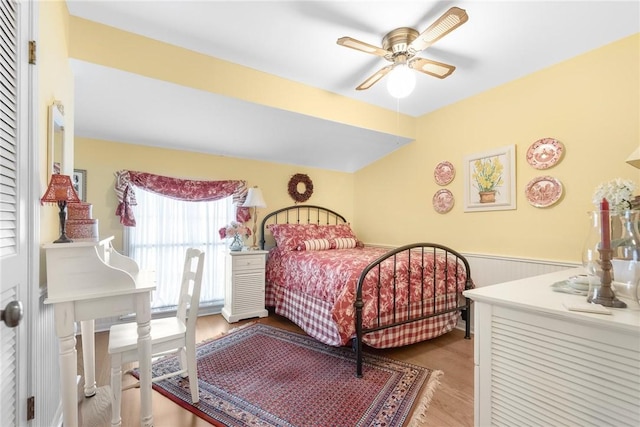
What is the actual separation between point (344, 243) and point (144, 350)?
284 centimetres

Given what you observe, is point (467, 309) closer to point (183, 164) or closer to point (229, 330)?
point (229, 330)

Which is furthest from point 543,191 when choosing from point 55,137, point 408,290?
point 55,137

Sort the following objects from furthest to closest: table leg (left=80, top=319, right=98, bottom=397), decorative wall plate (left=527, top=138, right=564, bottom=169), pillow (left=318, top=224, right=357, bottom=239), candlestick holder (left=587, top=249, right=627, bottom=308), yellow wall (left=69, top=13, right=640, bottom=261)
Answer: pillow (left=318, top=224, right=357, bottom=239)
decorative wall plate (left=527, top=138, right=564, bottom=169)
yellow wall (left=69, top=13, right=640, bottom=261)
table leg (left=80, top=319, right=98, bottom=397)
candlestick holder (left=587, top=249, right=627, bottom=308)

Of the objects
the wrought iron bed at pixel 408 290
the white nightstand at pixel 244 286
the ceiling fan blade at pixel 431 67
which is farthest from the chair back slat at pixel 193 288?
the ceiling fan blade at pixel 431 67

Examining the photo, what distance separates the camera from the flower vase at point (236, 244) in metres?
3.46

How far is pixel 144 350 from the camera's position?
146 cm

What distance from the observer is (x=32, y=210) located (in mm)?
1175

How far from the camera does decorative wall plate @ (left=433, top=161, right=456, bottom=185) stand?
10.9 ft

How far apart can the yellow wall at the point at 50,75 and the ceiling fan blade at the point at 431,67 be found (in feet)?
6.91

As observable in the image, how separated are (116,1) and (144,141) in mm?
1630

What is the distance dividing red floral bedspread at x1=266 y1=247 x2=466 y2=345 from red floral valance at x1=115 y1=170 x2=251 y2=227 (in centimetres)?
117

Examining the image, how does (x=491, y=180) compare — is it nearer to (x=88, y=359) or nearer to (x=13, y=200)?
(x=13, y=200)

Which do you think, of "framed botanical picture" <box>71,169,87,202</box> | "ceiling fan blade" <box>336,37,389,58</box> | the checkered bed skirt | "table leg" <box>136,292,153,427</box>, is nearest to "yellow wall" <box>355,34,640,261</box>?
the checkered bed skirt

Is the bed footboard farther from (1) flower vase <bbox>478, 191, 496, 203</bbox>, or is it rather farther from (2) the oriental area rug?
(1) flower vase <bbox>478, 191, 496, 203</bbox>
